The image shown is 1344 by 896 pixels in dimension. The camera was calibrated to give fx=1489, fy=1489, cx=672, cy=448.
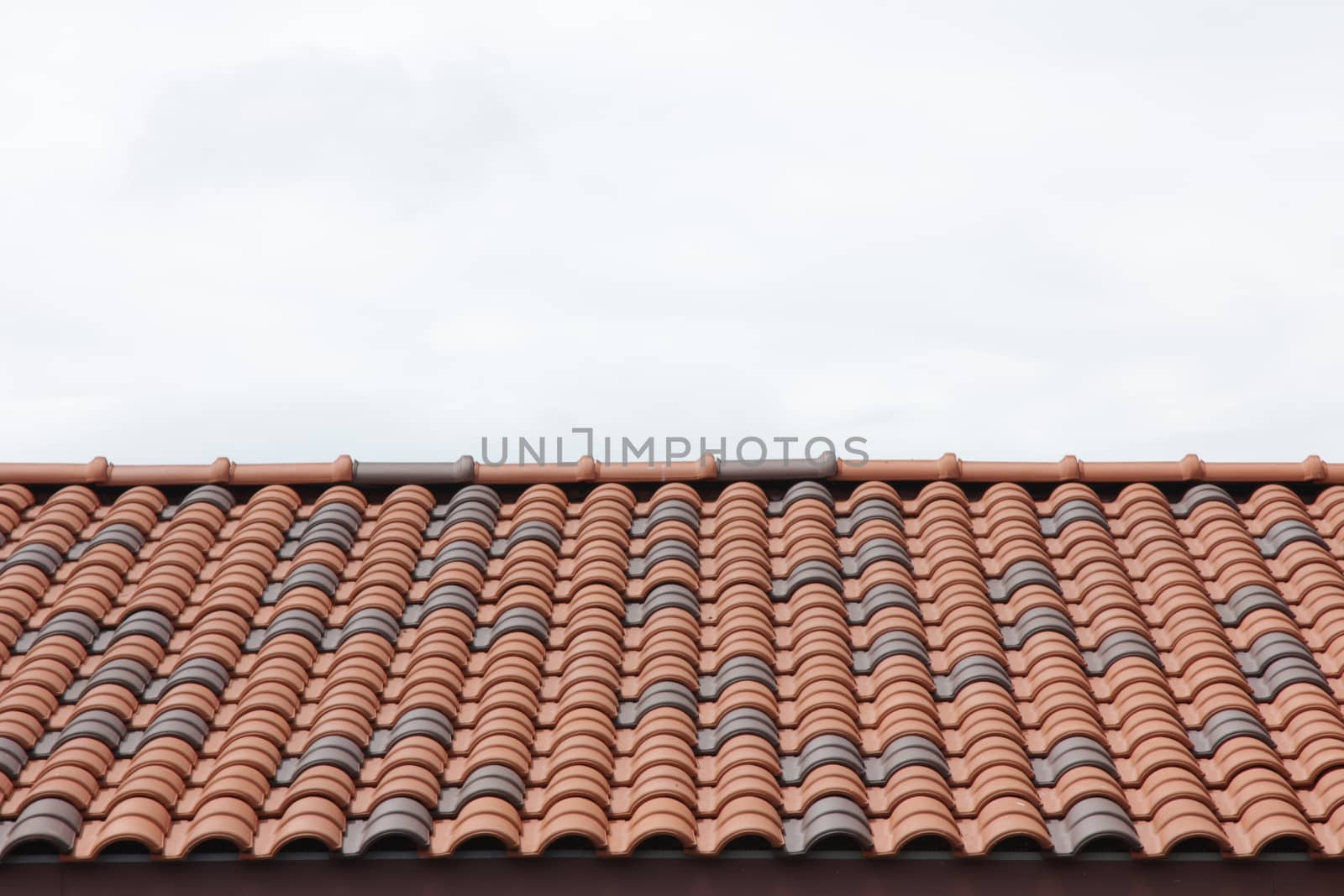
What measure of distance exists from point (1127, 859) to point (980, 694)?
1.38 metres

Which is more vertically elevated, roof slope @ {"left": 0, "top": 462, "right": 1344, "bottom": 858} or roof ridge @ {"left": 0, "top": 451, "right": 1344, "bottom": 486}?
roof ridge @ {"left": 0, "top": 451, "right": 1344, "bottom": 486}

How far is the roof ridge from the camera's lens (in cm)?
1148

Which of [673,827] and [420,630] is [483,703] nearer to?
[420,630]

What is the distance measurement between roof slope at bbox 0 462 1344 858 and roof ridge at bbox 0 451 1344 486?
125 millimetres

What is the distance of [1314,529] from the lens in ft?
35.7

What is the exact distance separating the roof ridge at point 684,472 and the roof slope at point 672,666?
0.12 m

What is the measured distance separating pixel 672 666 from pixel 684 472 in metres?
2.78

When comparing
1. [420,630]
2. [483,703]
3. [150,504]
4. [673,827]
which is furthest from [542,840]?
[150,504]

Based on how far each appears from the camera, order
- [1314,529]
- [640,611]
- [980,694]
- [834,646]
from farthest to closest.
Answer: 1. [1314,529]
2. [640,611]
3. [834,646]
4. [980,694]

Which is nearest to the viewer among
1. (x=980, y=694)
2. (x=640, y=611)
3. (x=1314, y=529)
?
(x=980, y=694)

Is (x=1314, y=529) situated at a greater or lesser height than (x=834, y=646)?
greater

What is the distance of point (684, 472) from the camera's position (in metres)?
11.6

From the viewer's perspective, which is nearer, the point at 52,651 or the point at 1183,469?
the point at 52,651

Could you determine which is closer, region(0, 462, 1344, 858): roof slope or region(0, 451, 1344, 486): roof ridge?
region(0, 462, 1344, 858): roof slope
